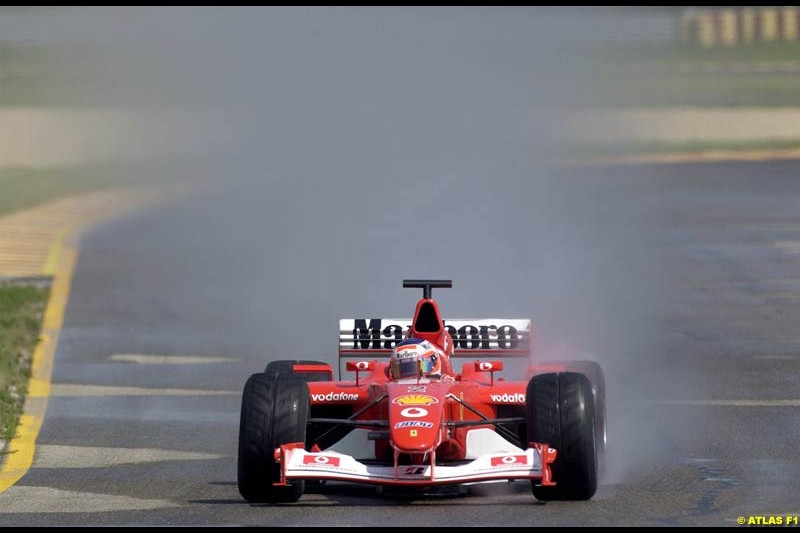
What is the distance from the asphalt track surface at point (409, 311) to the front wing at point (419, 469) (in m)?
0.22

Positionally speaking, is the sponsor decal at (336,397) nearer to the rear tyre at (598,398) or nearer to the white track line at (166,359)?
the rear tyre at (598,398)

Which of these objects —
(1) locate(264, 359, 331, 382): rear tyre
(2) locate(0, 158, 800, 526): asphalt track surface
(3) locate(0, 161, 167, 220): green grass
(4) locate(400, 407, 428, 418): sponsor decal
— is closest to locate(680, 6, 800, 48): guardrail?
(2) locate(0, 158, 800, 526): asphalt track surface

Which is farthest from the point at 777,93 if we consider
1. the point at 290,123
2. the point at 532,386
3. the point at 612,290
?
the point at 532,386

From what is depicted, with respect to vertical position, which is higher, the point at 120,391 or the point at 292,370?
the point at 292,370

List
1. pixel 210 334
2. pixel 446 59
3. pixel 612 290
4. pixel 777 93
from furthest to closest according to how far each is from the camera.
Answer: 1. pixel 777 93
2. pixel 446 59
3. pixel 612 290
4. pixel 210 334

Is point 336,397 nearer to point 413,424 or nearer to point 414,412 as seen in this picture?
point 414,412

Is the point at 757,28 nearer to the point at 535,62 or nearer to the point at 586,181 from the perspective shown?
the point at 535,62

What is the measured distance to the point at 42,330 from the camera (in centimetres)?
1997

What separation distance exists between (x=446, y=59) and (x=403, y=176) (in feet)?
12.3

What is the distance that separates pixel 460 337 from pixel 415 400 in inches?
→ 103

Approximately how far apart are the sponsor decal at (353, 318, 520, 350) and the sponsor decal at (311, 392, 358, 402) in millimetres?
1535

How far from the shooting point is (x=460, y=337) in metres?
14.5

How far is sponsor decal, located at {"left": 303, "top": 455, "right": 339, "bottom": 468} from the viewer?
37.8ft

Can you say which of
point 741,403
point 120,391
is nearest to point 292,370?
point 120,391
